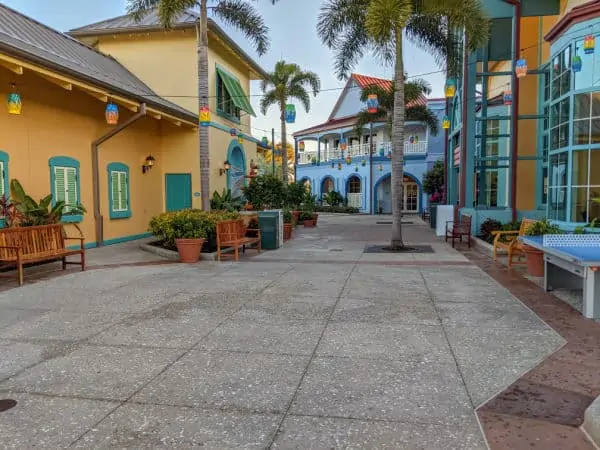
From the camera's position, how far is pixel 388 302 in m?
6.63

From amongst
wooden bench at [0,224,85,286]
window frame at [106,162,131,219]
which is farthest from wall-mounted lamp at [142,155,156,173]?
wooden bench at [0,224,85,286]

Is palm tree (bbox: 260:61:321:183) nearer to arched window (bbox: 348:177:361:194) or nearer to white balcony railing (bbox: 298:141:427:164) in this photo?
white balcony railing (bbox: 298:141:427:164)

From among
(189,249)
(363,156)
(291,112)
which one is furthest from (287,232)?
(363,156)

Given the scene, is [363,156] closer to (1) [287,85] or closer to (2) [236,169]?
(1) [287,85]

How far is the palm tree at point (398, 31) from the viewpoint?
1158 centimetres

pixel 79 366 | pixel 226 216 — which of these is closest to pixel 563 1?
pixel 226 216

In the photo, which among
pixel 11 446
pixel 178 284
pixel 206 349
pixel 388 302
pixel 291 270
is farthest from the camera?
pixel 291 270

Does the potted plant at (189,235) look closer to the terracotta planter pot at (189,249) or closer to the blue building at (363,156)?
the terracotta planter pot at (189,249)

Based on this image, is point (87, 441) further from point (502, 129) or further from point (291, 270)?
point (502, 129)

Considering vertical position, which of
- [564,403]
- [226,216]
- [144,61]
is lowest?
[564,403]

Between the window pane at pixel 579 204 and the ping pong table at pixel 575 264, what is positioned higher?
the window pane at pixel 579 204

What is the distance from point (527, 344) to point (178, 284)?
17.4 feet

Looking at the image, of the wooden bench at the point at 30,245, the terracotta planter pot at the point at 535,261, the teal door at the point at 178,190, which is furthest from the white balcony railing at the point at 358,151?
the wooden bench at the point at 30,245

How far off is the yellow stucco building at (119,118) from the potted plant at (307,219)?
3.26m
